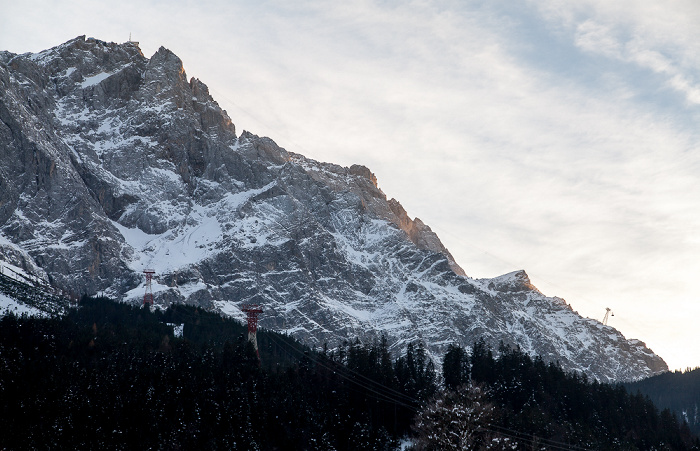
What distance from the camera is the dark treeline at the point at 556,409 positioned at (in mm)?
111625

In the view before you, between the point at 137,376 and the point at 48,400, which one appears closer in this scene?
the point at 48,400

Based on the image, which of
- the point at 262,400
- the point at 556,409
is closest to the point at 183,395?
the point at 262,400

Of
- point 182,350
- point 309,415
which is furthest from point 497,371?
point 182,350

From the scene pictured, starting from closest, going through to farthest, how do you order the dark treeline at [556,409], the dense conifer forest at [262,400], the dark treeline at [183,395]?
the dense conifer forest at [262,400]
the dark treeline at [183,395]
the dark treeline at [556,409]

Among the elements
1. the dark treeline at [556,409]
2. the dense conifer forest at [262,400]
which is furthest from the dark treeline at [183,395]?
the dark treeline at [556,409]

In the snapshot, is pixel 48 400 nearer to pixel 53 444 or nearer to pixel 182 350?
pixel 53 444

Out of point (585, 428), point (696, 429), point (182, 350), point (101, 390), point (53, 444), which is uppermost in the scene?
point (696, 429)

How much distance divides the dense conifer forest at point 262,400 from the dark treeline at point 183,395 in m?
0.19

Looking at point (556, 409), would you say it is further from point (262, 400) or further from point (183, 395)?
point (183, 395)

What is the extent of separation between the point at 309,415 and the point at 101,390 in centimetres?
2833

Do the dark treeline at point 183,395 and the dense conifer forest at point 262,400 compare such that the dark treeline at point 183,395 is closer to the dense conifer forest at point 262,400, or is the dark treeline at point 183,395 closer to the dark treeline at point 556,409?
the dense conifer forest at point 262,400

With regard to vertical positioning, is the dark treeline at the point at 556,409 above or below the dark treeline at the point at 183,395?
above

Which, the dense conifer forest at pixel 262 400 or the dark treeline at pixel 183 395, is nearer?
the dense conifer forest at pixel 262 400

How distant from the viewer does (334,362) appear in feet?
435
